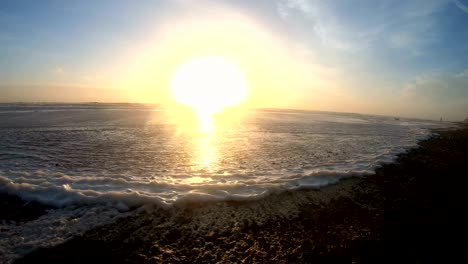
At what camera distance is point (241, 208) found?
23.4 ft

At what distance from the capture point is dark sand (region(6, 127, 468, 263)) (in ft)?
16.4

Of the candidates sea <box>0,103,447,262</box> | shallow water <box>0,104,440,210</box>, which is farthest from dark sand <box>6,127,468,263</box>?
shallow water <box>0,104,440,210</box>

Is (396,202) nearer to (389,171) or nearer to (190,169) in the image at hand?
(389,171)

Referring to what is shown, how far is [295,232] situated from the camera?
19.6 ft

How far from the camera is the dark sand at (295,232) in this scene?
501cm

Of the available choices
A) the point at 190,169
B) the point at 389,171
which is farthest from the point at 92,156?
the point at 389,171

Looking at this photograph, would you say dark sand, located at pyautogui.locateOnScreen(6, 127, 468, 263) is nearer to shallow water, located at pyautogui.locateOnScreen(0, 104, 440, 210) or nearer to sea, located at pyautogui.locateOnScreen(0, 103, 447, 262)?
sea, located at pyautogui.locateOnScreen(0, 103, 447, 262)

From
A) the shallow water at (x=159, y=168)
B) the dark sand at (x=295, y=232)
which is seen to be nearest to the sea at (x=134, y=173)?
the shallow water at (x=159, y=168)

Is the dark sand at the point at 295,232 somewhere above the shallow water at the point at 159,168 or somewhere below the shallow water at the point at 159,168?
below

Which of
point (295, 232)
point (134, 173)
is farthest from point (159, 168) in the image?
point (295, 232)

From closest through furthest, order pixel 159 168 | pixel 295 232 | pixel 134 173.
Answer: pixel 295 232 < pixel 134 173 < pixel 159 168

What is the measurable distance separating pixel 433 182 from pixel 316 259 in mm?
7751

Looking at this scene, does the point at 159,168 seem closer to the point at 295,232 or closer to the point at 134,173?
the point at 134,173

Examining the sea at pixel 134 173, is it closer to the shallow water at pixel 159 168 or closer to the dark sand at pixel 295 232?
the shallow water at pixel 159 168
